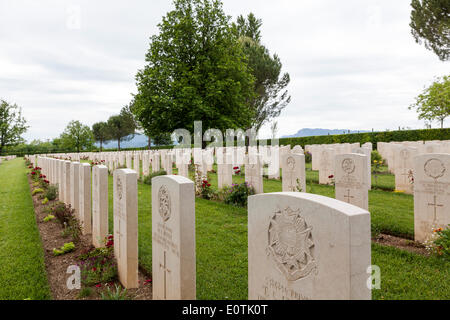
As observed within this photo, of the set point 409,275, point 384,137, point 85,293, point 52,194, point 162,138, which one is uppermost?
point 162,138

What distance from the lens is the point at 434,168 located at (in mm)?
4789

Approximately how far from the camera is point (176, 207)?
113 inches

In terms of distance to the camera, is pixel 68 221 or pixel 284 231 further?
pixel 68 221

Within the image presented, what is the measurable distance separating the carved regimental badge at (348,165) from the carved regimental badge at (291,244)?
13.6 feet

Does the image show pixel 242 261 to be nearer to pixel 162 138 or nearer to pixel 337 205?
pixel 337 205

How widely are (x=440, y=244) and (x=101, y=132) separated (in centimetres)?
6733

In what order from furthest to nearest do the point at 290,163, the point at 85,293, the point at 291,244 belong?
the point at 290,163 → the point at 85,293 → the point at 291,244

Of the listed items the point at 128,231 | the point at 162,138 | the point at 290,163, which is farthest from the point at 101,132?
the point at 128,231

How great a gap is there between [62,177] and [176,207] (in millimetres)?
7290

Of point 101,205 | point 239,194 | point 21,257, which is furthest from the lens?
point 239,194

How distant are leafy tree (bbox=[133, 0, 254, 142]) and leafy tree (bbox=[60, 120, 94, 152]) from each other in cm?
3567

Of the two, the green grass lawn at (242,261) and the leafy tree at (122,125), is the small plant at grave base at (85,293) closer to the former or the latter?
the green grass lawn at (242,261)
